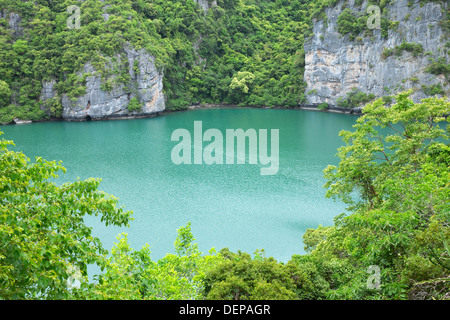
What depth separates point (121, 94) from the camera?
39469mm

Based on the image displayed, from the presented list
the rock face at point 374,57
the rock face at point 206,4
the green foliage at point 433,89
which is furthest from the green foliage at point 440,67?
the rock face at point 206,4

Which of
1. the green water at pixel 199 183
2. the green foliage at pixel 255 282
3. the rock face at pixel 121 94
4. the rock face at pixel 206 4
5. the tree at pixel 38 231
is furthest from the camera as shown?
the rock face at pixel 206 4

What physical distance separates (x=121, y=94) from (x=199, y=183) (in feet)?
77.7

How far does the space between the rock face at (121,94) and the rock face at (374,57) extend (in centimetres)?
1900

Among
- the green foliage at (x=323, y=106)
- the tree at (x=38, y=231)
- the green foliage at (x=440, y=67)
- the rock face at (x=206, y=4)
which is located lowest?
the green foliage at (x=323, y=106)

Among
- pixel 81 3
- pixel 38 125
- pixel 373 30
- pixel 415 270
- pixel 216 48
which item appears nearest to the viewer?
pixel 415 270

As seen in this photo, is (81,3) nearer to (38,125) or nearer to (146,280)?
(38,125)

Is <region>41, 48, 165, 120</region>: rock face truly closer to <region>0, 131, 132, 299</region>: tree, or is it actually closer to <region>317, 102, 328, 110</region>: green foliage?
<region>317, 102, 328, 110</region>: green foliage

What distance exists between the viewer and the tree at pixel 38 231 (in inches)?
146

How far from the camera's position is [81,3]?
4291 cm

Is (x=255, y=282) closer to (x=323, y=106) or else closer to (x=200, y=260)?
(x=200, y=260)

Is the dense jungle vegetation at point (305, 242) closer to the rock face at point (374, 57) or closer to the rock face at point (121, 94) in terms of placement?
the rock face at point (121, 94)

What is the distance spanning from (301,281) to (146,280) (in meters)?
3.18

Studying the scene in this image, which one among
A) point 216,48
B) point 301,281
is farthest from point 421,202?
point 216,48
